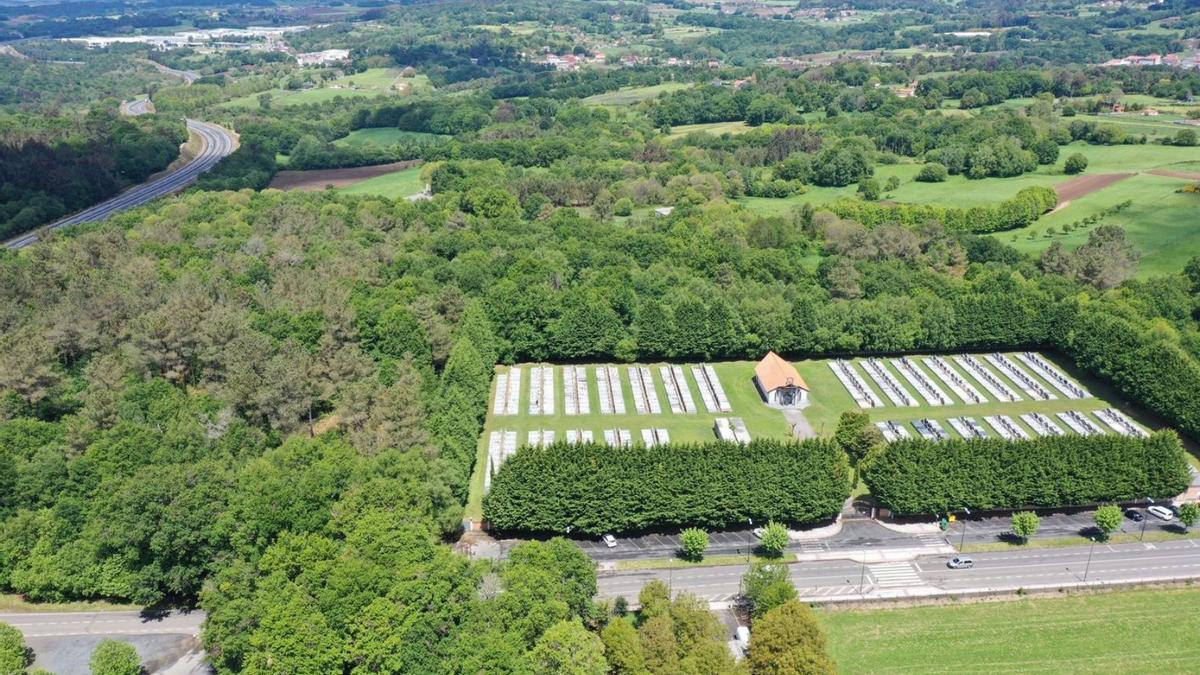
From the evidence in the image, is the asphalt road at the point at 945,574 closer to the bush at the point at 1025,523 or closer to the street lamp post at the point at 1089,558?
the street lamp post at the point at 1089,558

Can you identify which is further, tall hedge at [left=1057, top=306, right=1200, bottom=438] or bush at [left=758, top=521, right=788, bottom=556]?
tall hedge at [left=1057, top=306, right=1200, bottom=438]

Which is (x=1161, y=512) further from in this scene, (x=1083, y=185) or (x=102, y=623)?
(x=1083, y=185)

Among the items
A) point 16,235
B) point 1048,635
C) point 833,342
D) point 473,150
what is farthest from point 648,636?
point 473,150

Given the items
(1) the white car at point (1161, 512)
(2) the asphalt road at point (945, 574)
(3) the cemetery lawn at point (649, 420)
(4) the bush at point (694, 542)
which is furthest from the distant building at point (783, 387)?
(1) the white car at point (1161, 512)

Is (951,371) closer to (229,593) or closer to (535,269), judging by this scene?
(535,269)

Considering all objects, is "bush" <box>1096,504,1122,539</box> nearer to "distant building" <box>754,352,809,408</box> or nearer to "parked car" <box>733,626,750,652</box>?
"distant building" <box>754,352,809,408</box>

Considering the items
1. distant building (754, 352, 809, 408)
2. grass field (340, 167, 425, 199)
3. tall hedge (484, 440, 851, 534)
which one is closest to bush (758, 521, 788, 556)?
tall hedge (484, 440, 851, 534)
